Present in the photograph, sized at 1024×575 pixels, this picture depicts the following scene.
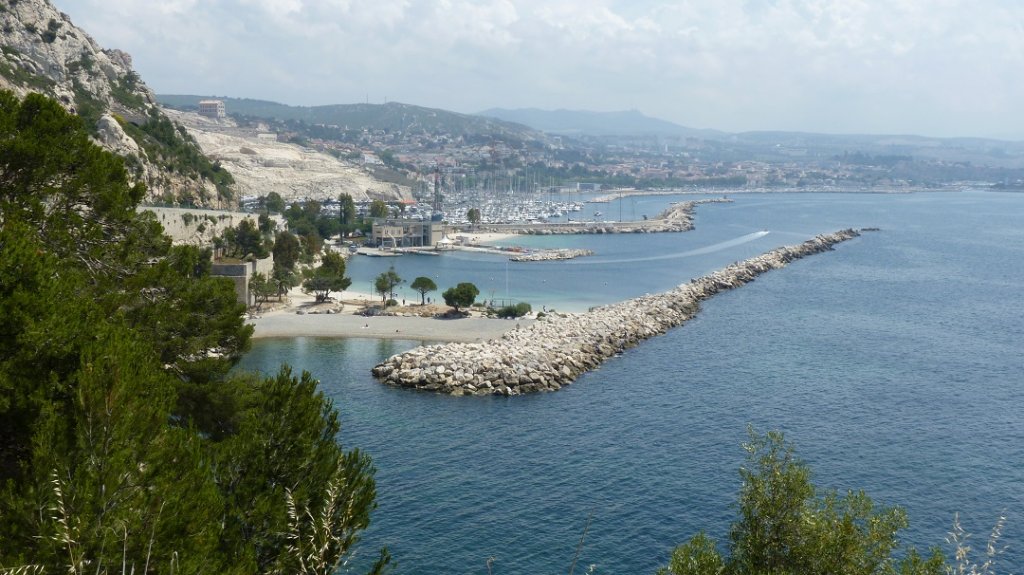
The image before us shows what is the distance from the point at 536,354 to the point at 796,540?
16242 mm

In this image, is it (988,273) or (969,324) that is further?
(988,273)

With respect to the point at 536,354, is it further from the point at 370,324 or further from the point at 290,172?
the point at 290,172

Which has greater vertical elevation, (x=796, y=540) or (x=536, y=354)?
(x=796, y=540)

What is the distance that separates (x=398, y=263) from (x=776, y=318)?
2487cm

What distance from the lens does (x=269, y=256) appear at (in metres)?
37.8

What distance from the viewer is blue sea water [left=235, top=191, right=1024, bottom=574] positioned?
547 inches

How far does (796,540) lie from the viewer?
8078mm

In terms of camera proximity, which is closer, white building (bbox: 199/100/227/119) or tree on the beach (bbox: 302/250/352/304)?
tree on the beach (bbox: 302/250/352/304)

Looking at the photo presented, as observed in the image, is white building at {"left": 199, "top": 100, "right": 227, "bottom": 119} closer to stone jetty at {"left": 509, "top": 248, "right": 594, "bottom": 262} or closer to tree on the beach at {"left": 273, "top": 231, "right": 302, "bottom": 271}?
stone jetty at {"left": 509, "top": 248, "right": 594, "bottom": 262}

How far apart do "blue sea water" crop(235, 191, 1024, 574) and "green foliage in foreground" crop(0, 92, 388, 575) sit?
3511 millimetres

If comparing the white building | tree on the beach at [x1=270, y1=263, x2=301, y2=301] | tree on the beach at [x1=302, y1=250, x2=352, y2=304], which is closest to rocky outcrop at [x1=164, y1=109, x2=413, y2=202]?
the white building

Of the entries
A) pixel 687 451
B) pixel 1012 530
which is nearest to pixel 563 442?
pixel 687 451

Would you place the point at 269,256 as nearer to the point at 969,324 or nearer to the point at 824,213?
the point at 969,324

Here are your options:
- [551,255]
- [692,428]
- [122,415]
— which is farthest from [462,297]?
[122,415]
